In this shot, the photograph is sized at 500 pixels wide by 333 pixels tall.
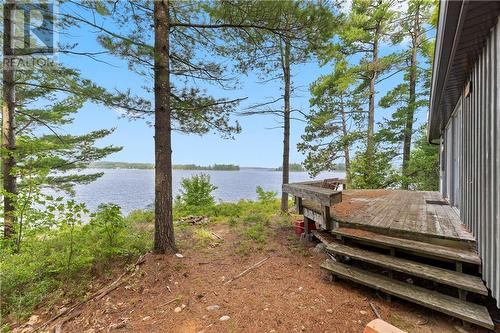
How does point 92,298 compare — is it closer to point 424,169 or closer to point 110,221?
point 110,221

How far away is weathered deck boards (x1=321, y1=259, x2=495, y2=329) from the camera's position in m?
2.06

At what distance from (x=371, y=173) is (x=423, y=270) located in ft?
26.8

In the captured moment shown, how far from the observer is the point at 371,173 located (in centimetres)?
992

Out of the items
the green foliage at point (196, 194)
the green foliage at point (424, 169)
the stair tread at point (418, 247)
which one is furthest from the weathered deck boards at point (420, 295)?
the green foliage at point (424, 169)

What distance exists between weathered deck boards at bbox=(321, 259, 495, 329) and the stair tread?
397 mm

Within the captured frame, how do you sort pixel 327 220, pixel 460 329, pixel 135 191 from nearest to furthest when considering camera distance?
1. pixel 460 329
2. pixel 327 220
3. pixel 135 191

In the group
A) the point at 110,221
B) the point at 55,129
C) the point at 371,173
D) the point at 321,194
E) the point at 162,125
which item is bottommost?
the point at 110,221

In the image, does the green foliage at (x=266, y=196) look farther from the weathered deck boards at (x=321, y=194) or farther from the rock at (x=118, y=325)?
the rock at (x=118, y=325)

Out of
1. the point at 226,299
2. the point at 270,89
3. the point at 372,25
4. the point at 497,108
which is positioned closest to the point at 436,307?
the point at 497,108

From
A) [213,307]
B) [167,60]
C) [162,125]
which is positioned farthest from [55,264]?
[167,60]

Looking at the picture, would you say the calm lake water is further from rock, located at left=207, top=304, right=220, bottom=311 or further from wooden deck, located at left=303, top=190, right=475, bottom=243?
wooden deck, located at left=303, top=190, right=475, bottom=243

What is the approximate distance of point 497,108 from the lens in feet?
6.37

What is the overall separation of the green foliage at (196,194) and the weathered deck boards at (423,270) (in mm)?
6674

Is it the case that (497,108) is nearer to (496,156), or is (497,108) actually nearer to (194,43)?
(496,156)
